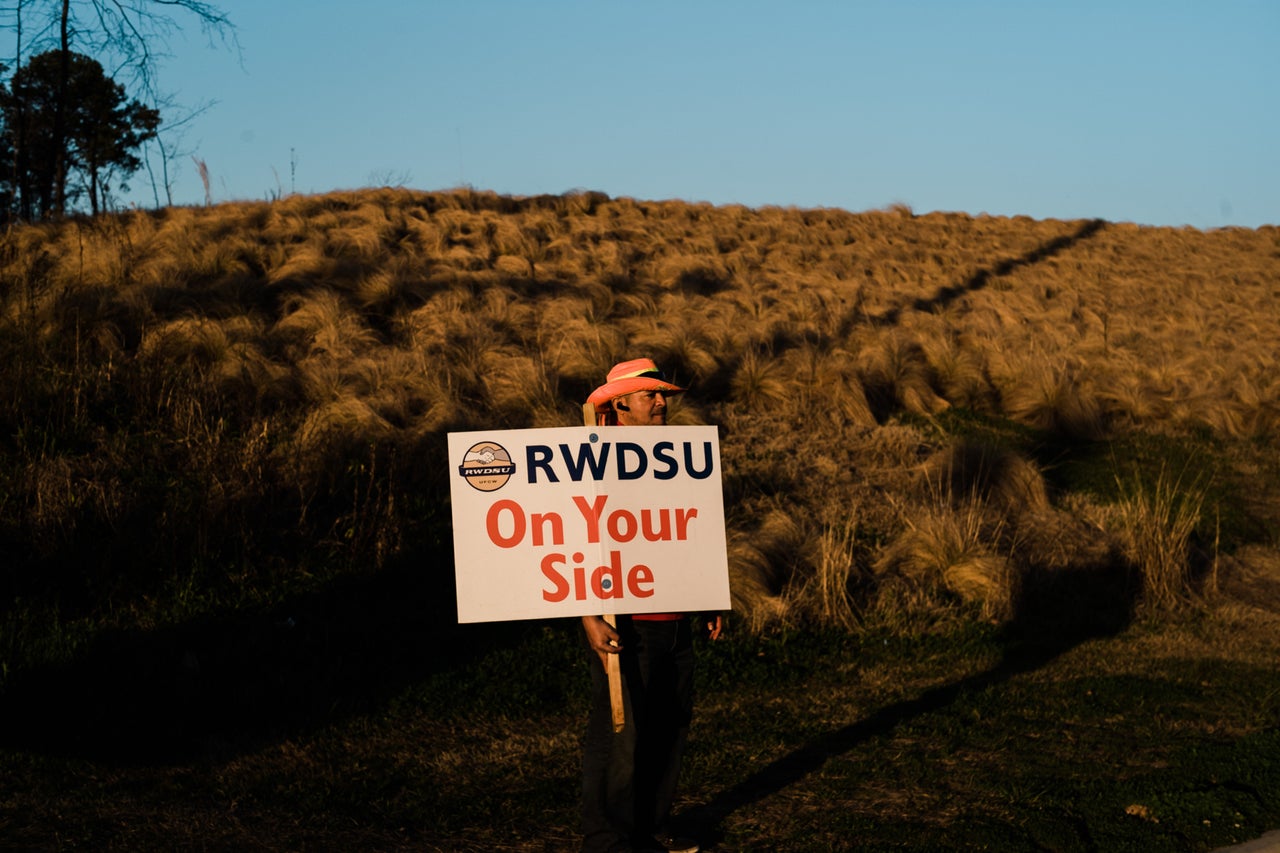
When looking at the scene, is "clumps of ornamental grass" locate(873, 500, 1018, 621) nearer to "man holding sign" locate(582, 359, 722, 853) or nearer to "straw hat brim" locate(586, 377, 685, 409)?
"man holding sign" locate(582, 359, 722, 853)

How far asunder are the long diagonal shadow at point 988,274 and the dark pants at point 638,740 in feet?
54.6

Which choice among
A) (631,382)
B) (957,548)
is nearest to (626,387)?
(631,382)

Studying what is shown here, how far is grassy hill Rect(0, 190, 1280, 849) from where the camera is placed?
7.22 m

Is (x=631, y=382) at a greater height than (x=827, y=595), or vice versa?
(x=631, y=382)

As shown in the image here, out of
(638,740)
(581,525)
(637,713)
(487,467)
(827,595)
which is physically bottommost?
(827,595)

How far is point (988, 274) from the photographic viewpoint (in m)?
29.2

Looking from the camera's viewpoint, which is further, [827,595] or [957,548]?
[957,548]

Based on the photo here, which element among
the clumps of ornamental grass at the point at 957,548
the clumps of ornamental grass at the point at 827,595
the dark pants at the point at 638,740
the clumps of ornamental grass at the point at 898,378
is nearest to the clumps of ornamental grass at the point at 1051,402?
the clumps of ornamental grass at the point at 898,378

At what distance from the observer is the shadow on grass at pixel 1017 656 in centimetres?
569

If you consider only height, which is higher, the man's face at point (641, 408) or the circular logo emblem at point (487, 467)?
the man's face at point (641, 408)

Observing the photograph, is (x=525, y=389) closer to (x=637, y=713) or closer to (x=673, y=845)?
(x=673, y=845)

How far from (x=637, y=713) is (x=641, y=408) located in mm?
1131

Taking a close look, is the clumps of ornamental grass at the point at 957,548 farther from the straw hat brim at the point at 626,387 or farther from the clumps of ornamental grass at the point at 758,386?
the straw hat brim at the point at 626,387

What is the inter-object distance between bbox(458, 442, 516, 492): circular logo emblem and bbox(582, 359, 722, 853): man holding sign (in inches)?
16.0
